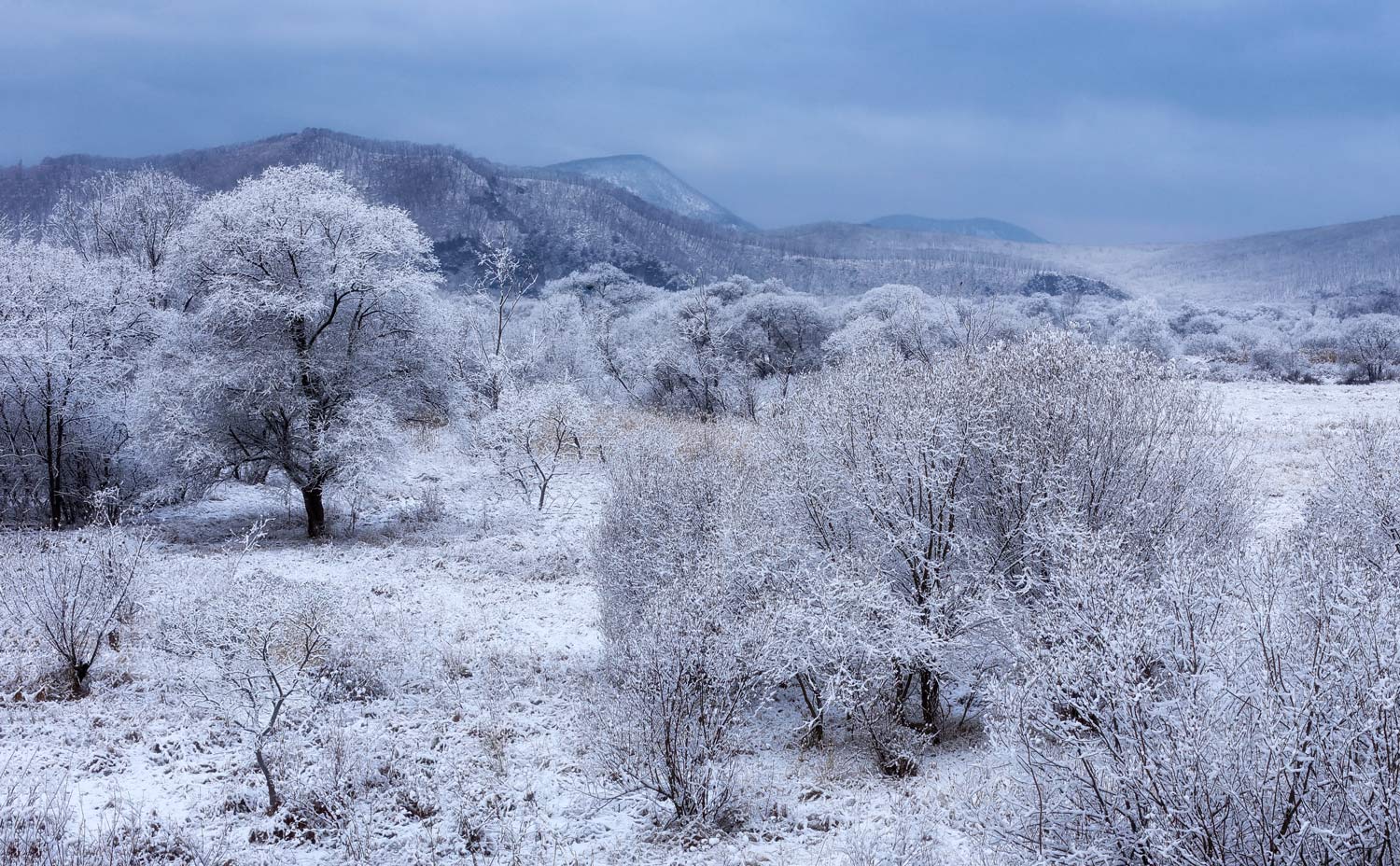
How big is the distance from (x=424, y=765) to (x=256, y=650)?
8.72 feet

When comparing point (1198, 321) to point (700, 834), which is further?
point (1198, 321)

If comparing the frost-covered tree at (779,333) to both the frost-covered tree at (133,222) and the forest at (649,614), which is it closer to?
the forest at (649,614)

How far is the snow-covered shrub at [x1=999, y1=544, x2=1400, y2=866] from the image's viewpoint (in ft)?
16.4

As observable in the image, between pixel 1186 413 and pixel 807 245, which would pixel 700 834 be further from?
pixel 807 245

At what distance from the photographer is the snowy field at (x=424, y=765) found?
8398mm

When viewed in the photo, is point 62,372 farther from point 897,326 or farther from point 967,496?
point 897,326

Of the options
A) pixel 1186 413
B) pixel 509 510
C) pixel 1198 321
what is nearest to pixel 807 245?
pixel 1198 321

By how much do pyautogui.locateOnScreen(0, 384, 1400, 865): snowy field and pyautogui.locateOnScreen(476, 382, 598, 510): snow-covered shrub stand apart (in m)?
9.61

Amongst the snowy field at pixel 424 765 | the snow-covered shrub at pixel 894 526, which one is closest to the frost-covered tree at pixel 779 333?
the snowy field at pixel 424 765

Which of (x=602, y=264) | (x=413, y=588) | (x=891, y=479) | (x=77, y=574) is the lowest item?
(x=413, y=588)

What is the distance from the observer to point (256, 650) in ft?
30.0

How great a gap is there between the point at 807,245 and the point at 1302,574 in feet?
445

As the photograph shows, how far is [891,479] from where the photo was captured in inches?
465

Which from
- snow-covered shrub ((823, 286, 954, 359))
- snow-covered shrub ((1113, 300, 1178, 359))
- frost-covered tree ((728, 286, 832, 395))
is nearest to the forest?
snow-covered shrub ((823, 286, 954, 359))
